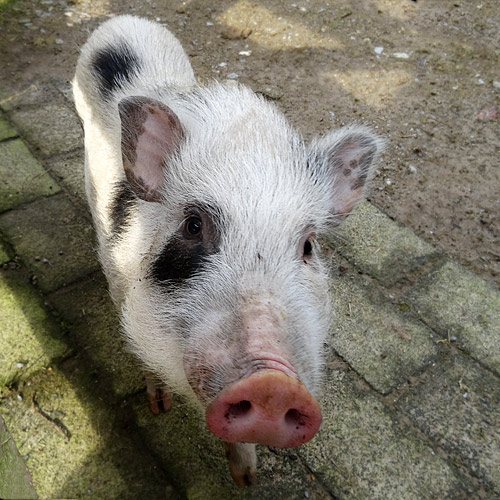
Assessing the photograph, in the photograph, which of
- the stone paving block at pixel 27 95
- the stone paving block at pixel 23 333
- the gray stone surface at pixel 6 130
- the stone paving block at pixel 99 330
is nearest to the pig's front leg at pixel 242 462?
the stone paving block at pixel 99 330

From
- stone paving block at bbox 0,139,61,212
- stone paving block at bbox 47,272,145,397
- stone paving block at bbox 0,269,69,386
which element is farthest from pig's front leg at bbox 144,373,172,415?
stone paving block at bbox 0,139,61,212

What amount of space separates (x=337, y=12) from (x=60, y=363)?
163 inches

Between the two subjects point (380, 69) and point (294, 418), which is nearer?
point (294, 418)

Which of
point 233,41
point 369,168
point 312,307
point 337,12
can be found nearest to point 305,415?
point 312,307

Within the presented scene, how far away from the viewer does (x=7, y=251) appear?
2795mm

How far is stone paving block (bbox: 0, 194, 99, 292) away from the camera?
275 centimetres

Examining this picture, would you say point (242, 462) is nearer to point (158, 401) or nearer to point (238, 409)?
point (158, 401)

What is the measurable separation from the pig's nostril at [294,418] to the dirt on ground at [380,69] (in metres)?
2.09

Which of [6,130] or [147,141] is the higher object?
[147,141]

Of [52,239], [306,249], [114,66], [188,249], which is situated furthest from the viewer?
[52,239]

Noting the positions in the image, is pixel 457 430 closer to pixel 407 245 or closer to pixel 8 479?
pixel 407 245

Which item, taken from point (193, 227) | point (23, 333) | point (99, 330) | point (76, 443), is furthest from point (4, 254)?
point (193, 227)

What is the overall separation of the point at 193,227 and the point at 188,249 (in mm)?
79

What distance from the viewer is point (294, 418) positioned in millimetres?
1351
